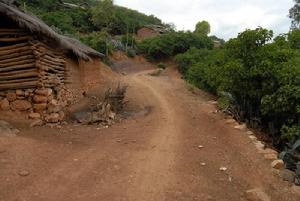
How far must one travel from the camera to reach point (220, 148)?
9273mm

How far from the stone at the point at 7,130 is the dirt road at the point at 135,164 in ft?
0.56

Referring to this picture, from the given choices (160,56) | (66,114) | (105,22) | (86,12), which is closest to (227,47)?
(66,114)

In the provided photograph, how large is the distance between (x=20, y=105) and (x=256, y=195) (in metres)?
6.48

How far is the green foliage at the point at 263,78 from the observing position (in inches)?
415

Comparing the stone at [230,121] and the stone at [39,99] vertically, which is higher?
the stone at [39,99]

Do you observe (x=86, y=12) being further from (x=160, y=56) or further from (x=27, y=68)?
(x=27, y=68)

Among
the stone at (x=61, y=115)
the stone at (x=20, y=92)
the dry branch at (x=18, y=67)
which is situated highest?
the dry branch at (x=18, y=67)

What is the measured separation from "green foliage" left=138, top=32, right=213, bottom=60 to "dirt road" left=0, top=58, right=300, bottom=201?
2708 cm

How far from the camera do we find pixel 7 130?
873 cm

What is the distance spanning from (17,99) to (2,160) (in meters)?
3.56

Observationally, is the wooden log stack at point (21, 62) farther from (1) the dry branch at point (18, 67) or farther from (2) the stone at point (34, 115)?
(2) the stone at point (34, 115)

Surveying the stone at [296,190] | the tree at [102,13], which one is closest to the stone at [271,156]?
the stone at [296,190]

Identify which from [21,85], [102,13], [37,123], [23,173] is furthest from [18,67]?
[102,13]

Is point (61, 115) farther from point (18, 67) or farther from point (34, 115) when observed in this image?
point (18, 67)
